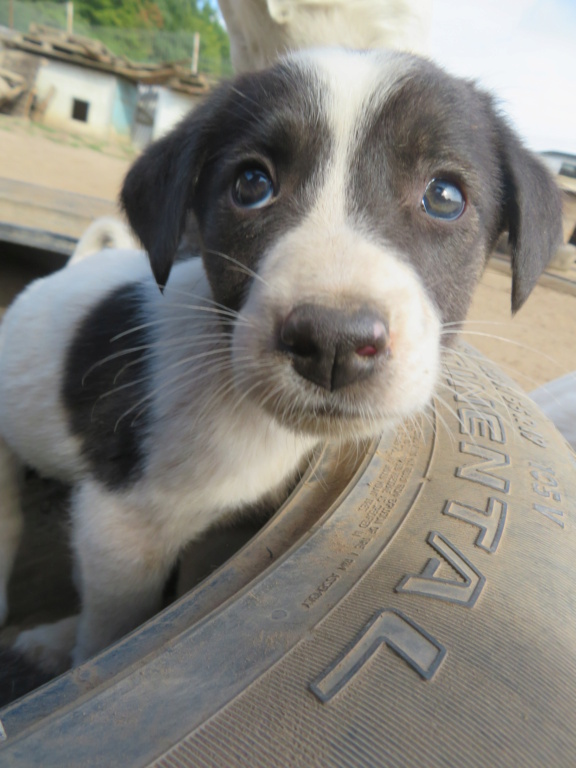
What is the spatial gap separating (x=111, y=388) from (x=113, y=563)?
0.52 m

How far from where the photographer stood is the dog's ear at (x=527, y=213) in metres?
1.59

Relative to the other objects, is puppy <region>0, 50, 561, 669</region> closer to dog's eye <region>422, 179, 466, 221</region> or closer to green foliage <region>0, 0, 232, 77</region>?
dog's eye <region>422, 179, 466, 221</region>

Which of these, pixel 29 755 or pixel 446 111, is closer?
pixel 29 755

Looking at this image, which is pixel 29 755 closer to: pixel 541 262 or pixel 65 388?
pixel 65 388

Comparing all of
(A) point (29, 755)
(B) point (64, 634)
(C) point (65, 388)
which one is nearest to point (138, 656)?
(A) point (29, 755)

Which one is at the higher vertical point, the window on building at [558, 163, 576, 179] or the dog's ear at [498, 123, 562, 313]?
the window on building at [558, 163, 576, 179]

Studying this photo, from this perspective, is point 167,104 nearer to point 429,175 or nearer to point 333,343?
point 429,175

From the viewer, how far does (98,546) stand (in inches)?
65.0

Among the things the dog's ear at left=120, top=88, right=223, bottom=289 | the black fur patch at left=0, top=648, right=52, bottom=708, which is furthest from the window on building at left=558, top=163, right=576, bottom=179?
the black fur patch at left=0, top=648, right=52, bottom=708

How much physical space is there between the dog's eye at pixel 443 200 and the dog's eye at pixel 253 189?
385 mm

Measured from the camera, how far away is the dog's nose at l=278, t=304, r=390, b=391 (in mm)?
993

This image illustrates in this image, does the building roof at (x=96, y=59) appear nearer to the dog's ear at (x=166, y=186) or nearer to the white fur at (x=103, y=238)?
the white fur at (x=103, y=238)

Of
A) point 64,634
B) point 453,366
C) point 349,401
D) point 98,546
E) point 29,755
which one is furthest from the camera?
point 453,366

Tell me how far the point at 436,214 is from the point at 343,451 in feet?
2.57
